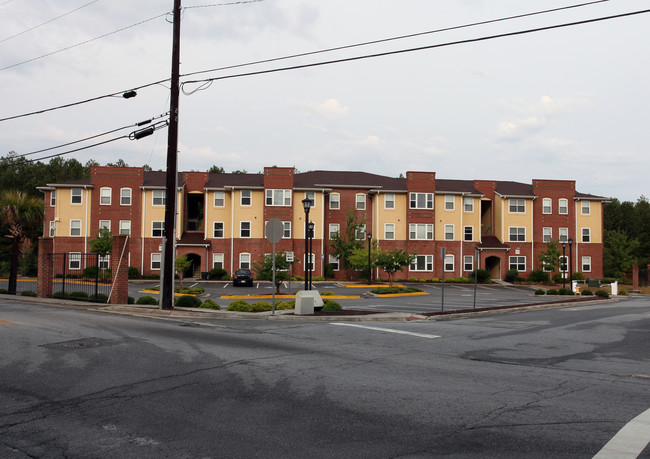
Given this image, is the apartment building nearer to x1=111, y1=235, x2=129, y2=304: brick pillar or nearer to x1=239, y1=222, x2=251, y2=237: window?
x1=239, y1=222, x2=251, y2=237: window

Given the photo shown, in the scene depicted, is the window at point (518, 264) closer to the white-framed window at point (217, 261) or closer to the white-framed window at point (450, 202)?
the white-framed window at point (450, 202)

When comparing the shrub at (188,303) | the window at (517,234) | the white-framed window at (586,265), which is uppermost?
the window at (517,234)

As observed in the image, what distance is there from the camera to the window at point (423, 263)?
175ft

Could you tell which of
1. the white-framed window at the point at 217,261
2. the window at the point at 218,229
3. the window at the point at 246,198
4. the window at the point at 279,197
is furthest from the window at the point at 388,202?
the white-framed window at the point at 217,261

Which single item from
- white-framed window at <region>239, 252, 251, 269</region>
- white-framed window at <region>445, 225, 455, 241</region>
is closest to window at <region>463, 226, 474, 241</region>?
white-framed window at <region>445, 225, 455, 241</region>

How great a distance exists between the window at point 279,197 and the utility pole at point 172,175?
3046cm

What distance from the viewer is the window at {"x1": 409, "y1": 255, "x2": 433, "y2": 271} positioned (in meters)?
53.4

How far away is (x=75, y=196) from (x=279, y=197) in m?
19.4

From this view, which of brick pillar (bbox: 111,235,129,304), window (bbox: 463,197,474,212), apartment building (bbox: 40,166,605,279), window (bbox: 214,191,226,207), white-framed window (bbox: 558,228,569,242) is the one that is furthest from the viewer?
white-framed window (bbox: 558,228,569,242)

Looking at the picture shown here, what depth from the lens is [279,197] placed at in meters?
50.4

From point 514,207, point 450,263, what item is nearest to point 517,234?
point 514,207

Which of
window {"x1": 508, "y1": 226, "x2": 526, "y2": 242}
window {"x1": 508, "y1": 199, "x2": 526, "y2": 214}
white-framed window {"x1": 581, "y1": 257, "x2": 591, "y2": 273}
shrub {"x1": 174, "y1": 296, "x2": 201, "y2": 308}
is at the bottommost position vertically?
shrub {"x1": 174, "y1": 296, "x2": 201, "y2": 308}

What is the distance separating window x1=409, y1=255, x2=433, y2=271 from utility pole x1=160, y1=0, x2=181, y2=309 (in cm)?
3673

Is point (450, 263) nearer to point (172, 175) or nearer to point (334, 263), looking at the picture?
point (334, 263)
